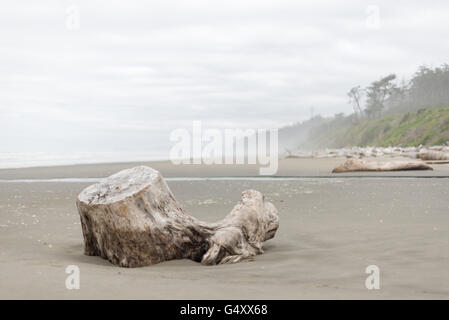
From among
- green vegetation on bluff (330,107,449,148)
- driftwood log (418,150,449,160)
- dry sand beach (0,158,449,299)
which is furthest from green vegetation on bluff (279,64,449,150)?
dry sand beach (0,158,449,299)

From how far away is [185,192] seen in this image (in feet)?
40.8

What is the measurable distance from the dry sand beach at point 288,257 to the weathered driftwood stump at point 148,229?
19 cm

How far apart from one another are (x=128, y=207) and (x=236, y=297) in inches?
78.3

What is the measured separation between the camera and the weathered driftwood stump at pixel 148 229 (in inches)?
196

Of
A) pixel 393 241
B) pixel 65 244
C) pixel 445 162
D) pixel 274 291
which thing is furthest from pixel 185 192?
pixel 445 162

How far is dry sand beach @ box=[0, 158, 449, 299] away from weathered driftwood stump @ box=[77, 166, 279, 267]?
19cm

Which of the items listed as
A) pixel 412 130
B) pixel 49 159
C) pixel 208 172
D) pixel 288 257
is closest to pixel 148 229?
pixel 288 257

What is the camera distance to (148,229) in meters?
5.04

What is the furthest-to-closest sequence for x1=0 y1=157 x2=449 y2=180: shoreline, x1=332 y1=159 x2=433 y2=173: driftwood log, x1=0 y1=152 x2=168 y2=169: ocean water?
x1=0 y1=152 x2=168 y2=169: ocean water < x1=332 y1=159 x2=433 y2=173: driftwood log < x1=0 y1=157 x2=449 y2=180: shoreline

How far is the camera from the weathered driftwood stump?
4.99 metres

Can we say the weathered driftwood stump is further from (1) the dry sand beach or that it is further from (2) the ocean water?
(2) the ocean water

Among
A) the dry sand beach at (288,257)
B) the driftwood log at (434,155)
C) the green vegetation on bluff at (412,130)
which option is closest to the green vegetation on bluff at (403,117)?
the green vegetation on bluff at (412,130)
